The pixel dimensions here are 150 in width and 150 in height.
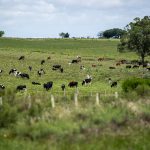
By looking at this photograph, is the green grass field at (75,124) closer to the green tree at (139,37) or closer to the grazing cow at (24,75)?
the grazing cow at (24,75)

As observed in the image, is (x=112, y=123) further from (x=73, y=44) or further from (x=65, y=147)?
(x=73, y=44)

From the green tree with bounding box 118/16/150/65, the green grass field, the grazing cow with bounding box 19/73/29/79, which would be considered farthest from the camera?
the green tree with bounding box 118/16/150/65

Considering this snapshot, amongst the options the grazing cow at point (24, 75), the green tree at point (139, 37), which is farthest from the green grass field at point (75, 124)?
the green tree at point (139, 37)

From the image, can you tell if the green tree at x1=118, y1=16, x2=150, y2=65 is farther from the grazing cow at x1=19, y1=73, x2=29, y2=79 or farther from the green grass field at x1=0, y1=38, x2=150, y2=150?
the green grass field at x1=0, y1=38, x2=150, y2=150

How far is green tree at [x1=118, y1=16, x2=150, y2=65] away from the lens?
69.9 metres

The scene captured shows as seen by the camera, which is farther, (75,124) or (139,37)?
(139,37)

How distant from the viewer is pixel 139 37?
69.7 metres

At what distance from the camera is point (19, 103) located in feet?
81.0

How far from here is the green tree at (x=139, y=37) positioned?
69.9 meters

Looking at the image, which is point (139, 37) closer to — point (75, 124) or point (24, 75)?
point (24, 75)

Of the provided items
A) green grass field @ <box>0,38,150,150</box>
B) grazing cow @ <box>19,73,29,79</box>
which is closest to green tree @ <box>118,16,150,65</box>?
grazing cow @ <box>19,73,29,79</box>

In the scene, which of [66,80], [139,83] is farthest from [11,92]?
[66,80]

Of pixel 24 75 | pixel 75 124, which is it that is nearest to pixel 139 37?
pixel 24 75

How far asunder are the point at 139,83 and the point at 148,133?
1349cm
